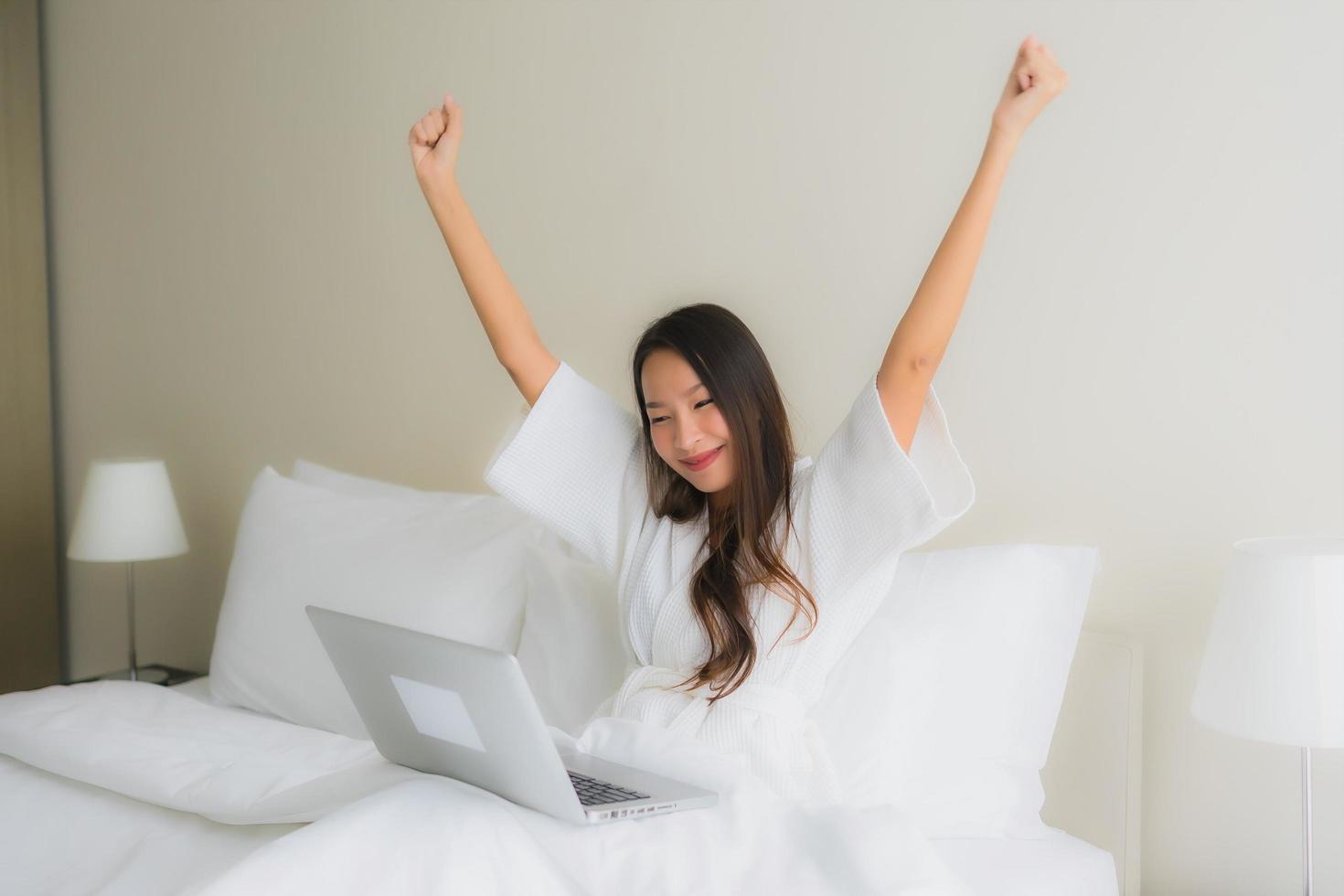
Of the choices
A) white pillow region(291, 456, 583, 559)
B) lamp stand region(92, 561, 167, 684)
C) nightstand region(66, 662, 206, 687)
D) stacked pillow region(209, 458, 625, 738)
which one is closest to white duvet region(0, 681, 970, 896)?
stacked pillow region(209, 458, 625, 738)

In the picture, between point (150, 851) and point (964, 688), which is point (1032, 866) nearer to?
point (964, 688)

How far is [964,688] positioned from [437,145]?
42.3 inches

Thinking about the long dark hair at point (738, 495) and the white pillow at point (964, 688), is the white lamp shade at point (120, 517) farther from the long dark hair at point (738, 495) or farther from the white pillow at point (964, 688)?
the white pillow at point (964, 688)

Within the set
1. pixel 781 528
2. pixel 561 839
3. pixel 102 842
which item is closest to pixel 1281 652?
pixel 781 528

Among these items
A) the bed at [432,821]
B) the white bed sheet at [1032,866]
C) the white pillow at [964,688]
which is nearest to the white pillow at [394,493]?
the bed at [432,821]

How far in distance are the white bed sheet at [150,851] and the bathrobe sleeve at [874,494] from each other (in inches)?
14.7

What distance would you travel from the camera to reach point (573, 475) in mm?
1753

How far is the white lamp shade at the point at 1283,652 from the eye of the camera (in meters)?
1.37

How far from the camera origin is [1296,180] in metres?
1.61

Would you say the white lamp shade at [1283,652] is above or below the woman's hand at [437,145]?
below

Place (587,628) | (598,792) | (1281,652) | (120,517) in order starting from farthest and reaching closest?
(120,517)
(587,628)
(1281,652)
(598,792)

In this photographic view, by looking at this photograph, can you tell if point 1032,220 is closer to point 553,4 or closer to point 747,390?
point 747,390

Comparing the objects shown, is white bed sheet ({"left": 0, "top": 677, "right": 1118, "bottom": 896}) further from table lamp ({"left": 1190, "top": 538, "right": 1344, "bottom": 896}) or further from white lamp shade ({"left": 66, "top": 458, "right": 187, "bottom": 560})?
white lamp shade ({"left": 66, "top": 458, "right": 187, "bottom": 560})

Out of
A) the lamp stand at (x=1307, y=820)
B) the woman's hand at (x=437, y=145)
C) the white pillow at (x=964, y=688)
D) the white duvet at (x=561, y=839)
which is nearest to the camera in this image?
the white duvet at (x=561, y=839)
